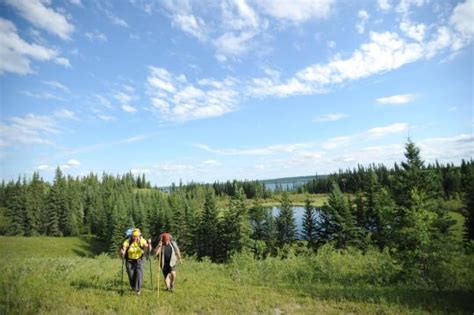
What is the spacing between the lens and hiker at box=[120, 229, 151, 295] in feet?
37.2

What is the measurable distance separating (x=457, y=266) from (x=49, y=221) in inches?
4045

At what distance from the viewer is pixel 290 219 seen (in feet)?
212

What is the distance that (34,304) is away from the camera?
376 inches

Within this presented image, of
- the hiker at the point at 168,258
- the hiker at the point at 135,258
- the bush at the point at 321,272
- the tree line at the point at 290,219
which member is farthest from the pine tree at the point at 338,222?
the hiker at the point at 135,258

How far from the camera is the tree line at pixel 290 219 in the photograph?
19969mm

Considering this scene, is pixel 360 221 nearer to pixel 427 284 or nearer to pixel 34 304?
pixel 427 284

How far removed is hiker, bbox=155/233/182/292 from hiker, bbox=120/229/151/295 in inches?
25.0

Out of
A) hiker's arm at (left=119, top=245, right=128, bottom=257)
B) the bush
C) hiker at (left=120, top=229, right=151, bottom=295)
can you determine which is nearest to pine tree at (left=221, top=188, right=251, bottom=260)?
the bush

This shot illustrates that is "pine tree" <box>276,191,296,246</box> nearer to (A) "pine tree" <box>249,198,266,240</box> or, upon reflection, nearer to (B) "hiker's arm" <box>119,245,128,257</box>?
(A) "pine tree" <box>249,198,266,240</box>

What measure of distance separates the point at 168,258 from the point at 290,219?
180 feet

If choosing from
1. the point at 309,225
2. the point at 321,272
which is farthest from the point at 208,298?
the point at 309,225

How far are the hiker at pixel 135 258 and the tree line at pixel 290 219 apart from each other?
13.8 m

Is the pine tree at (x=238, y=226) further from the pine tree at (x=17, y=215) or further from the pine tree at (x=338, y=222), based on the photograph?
the pine tree at (x=17, y=215)

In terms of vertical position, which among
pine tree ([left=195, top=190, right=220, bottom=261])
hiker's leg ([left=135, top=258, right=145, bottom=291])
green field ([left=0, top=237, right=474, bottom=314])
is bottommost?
pine tree ([left=195, top=190, right=220, bottom=261])
